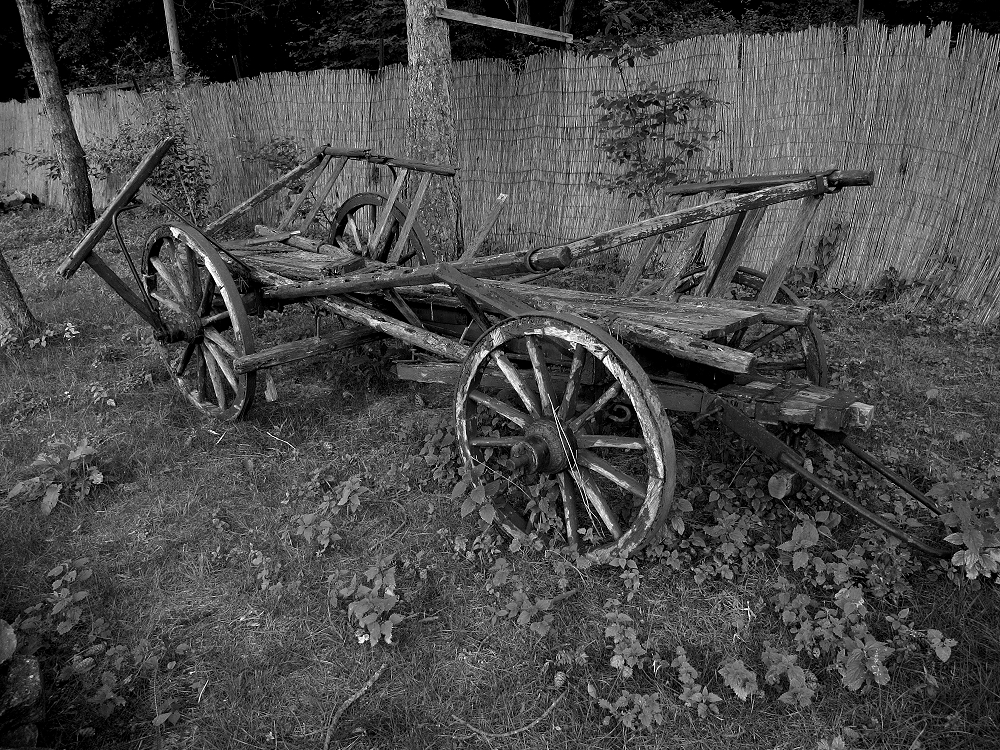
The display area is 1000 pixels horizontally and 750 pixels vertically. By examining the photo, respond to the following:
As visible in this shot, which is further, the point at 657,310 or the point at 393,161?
the point at 393,161

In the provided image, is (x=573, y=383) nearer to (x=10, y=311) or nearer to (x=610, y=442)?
(x=610, y=442)

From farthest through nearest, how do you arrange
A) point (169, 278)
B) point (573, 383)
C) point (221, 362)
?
1. point (169, 278)
2. point (221, 362)
3. point (573, 383)

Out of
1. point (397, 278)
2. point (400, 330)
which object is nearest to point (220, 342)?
point (400, 330)

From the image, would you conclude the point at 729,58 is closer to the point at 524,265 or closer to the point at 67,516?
the point at 524,265

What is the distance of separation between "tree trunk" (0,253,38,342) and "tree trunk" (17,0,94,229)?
198 inches

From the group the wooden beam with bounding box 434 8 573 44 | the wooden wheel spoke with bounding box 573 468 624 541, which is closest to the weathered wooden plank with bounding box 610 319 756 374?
the wooden wheel spoke with bounding box 573 468 624 541

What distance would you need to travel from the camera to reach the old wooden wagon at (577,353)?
2.75 meters

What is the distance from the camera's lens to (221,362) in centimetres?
427

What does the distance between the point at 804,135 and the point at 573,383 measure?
15.8 ft

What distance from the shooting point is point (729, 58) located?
6.55m

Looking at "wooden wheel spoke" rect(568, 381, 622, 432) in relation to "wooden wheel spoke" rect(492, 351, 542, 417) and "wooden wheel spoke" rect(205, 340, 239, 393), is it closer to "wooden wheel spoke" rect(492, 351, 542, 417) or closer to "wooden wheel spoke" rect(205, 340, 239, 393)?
"wooden wheel spoke" rect(492, 351, 542, 417)

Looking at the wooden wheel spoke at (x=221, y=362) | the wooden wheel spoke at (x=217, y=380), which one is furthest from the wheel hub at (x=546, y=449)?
the wooden wheel spoke at (x=217, y=380)

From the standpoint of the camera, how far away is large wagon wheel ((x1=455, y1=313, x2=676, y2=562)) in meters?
2.59

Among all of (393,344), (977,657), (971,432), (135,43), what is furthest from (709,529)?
(135,43)
